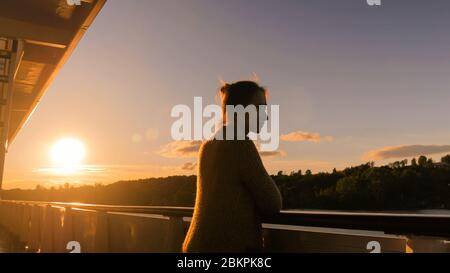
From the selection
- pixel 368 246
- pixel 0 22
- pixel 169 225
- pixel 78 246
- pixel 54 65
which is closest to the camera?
pixel 368 246

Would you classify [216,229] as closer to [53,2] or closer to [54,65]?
[53,2]

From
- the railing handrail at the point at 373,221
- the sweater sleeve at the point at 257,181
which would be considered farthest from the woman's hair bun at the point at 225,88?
the railing handrail at the point at 373,221

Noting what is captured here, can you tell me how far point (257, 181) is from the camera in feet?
7.55

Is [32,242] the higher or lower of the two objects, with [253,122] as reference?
lower

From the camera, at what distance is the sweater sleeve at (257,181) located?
230 centimetres

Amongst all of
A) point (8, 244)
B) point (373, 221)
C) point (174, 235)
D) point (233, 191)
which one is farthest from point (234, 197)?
point (8, 244)

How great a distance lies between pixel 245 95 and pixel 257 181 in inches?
19.7

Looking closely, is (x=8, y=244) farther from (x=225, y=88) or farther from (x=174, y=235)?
(x=225, y=88)

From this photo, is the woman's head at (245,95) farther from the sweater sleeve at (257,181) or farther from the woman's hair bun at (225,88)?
the sweater sleeve at (257,181)

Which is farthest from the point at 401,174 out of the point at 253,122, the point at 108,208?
the point at 253,122

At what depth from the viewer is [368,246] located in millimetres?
1950

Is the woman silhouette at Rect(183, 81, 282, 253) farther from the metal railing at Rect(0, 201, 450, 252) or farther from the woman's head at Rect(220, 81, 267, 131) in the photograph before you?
the metal railing at Rect(0, 201, 450, 252)

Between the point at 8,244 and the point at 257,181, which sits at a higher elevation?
the point at 257,181
